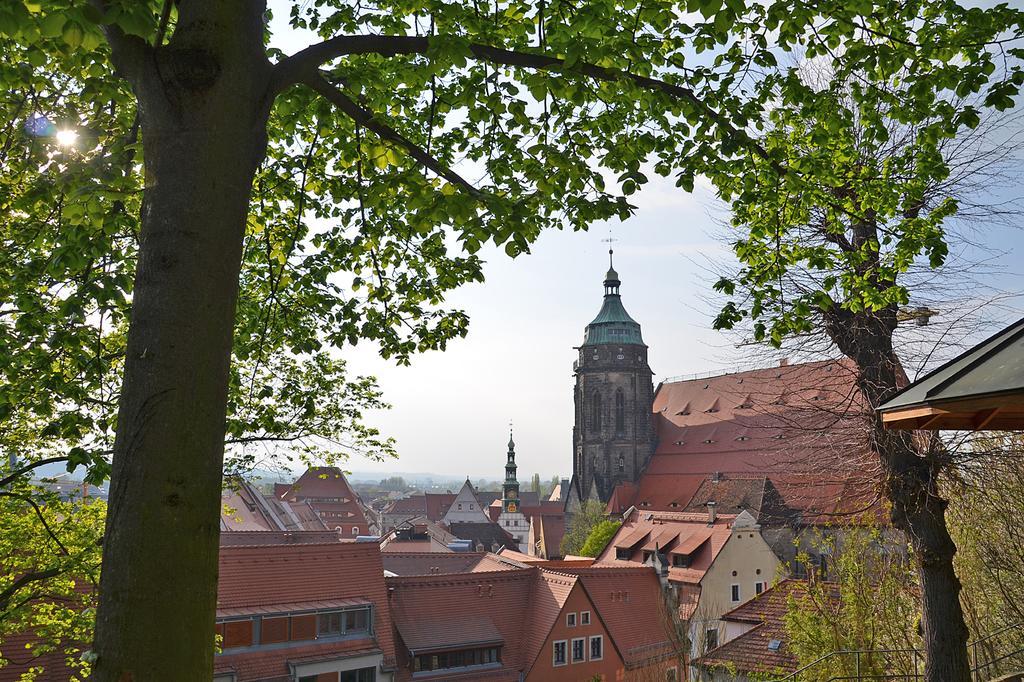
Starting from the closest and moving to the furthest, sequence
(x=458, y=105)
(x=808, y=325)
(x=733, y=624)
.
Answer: (x=458, y=105) → (x=808, y=325) → (x=733, y=624)

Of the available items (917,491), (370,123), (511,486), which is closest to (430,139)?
(370,123)

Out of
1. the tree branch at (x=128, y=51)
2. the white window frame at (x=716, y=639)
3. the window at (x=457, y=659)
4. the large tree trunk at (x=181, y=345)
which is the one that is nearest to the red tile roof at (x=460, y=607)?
the window at (x=457, y=659)

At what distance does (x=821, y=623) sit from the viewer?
15.9m

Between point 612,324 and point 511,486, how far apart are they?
30568mm

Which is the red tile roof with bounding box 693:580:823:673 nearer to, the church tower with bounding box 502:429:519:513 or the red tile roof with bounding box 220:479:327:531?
Answer: the red tile roof with bounding box 220:479:327:531

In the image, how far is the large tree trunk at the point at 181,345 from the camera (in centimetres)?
319

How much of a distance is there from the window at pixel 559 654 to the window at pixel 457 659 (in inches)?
83.4

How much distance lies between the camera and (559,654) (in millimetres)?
30484

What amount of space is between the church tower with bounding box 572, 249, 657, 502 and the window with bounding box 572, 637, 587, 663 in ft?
132

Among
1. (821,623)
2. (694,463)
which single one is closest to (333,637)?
(821,623)

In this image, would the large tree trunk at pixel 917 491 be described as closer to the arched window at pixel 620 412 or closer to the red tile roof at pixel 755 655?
the red tile roof at pixel 755 655

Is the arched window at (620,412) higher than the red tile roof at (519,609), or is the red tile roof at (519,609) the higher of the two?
the arched window at (620,412)

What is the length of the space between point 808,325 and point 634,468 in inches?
2569

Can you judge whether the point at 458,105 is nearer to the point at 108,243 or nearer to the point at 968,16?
the point at 108,243
